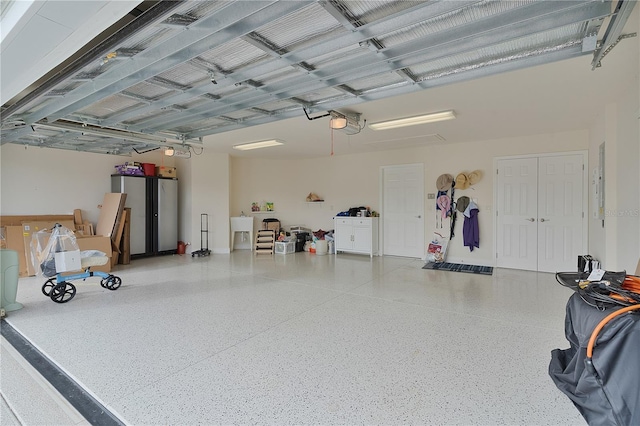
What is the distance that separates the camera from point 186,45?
6.18 feet

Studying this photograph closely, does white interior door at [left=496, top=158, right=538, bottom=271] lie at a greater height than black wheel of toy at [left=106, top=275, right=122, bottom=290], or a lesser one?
greater

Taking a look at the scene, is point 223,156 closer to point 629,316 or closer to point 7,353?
point 7,353

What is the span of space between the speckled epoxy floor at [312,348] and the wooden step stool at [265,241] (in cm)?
296

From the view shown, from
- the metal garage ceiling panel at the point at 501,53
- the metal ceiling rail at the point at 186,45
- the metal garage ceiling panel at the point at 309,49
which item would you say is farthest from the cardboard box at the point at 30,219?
the metal garage ceiling panel at the point at 501,53

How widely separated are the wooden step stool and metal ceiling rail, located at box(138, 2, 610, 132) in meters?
5.06

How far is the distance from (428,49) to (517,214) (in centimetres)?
475

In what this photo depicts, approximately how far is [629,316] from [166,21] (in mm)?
2649

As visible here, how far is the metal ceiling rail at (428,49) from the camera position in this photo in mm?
1696

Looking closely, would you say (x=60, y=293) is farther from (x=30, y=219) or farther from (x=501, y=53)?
(x=501, y=53)

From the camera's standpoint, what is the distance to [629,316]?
1.33 meters

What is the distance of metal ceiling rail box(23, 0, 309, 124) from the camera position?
1.62 m

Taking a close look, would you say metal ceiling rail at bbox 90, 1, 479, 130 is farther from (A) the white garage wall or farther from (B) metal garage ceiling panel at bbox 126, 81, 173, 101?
(A) the white garage wall

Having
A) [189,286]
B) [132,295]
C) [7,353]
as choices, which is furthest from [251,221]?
[7,353]

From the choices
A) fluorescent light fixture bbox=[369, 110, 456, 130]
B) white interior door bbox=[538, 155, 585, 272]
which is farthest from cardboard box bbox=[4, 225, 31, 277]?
white interior door bbox=[538, 155, 585, 272]
